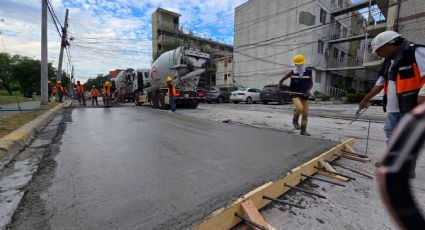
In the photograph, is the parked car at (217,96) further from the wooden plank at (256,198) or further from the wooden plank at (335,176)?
the wooden plank at (335,176)

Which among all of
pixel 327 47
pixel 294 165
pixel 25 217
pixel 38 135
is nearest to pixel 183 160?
pixel 294 165

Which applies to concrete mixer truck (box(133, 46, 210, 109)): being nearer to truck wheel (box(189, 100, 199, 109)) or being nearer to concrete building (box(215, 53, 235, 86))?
truck wheel (box(189, 100, 199, 109))

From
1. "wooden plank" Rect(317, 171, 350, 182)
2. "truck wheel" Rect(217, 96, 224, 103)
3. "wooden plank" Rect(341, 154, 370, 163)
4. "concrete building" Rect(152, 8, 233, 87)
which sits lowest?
"wooden plank" Rect(317, 171, 350, 182)

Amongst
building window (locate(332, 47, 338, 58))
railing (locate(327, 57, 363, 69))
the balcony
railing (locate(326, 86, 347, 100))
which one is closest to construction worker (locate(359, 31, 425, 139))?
the balcony

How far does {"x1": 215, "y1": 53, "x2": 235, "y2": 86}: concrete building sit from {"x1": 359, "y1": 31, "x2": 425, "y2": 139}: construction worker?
37.5 m

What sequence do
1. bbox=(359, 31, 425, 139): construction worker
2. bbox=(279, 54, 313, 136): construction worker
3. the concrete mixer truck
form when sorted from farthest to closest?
the concrete mixer truck → bbox=(279, 54, 313, 136): construction worker → bbox=(359, 31, 425, 139): construction worker

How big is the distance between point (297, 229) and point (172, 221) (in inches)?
41.1

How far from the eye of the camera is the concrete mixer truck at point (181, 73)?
547 inches

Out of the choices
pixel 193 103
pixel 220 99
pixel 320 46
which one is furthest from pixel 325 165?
pixel 320 46

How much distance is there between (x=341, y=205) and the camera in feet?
8.50

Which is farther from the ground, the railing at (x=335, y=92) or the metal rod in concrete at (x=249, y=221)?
the railing at (x=335, y=92)

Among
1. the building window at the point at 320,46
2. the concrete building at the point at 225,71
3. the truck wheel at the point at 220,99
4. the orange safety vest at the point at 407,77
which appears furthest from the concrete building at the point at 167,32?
the orange safety vest at the point at 407,77

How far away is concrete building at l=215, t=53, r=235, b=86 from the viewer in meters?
41.5

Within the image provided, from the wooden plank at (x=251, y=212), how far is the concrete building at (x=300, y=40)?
26906 mm
